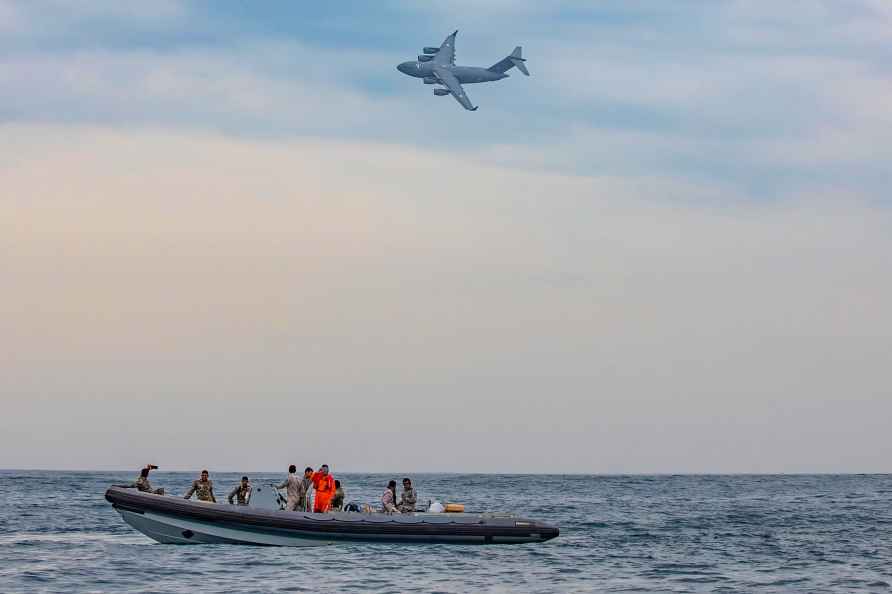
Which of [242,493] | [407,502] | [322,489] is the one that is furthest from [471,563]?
[242,493]

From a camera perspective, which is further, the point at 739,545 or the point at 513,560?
the point at 739,545

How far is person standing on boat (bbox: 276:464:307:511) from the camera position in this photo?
3136 cm

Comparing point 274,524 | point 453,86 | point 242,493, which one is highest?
point 453,86

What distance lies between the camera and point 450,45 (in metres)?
89.8

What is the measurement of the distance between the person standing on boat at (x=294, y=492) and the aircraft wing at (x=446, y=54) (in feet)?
198

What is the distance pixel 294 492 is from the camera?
3150cm

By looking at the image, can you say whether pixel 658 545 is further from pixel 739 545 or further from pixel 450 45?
pixel 450 45

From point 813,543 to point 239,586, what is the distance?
2237 cm

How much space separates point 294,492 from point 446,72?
60158 millimetres

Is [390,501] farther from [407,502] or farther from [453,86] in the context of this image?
[453,86]

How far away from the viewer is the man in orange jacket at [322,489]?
31453 mm

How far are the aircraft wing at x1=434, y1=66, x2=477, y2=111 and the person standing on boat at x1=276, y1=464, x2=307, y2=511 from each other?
57.7m

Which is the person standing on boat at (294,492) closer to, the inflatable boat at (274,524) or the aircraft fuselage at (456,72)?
the inflatable boat at (274,524)

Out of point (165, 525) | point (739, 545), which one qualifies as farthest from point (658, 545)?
point (165, 525)
